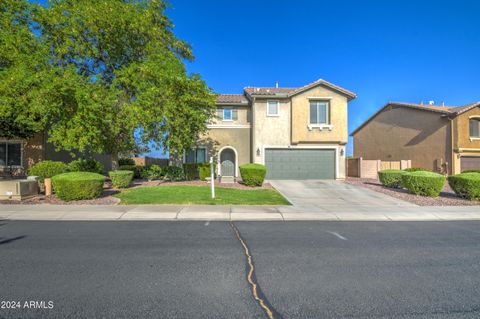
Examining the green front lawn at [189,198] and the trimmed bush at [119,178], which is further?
the trimmed bush at [119,178]

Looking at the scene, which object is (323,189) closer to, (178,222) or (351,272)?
(178,222)

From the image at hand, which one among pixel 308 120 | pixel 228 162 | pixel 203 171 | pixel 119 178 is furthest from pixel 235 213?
pixel 308 120

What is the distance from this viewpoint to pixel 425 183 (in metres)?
12.8

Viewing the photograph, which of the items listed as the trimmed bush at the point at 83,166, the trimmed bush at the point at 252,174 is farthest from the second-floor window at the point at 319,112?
the trimmed bush at the point at 83,166

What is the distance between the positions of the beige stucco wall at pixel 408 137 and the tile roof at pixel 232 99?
54.5 ft

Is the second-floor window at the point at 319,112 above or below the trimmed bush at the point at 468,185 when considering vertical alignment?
above

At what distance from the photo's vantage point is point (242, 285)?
12.6ft

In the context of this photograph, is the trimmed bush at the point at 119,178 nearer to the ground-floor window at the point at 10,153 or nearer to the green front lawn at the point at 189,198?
the green front lawn at the point at 189,198

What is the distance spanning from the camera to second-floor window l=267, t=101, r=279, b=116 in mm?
19516

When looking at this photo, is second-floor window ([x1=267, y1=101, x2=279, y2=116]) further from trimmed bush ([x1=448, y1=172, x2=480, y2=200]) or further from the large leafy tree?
trimmed bush ([x1=448, y1=172, x2=480, y2=200])

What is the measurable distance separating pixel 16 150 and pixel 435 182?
28.5 metres

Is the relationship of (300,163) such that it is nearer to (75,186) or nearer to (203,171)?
(203,171)

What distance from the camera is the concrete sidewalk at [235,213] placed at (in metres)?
8.59

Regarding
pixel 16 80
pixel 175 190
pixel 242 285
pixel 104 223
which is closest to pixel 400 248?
pixel 242 285
